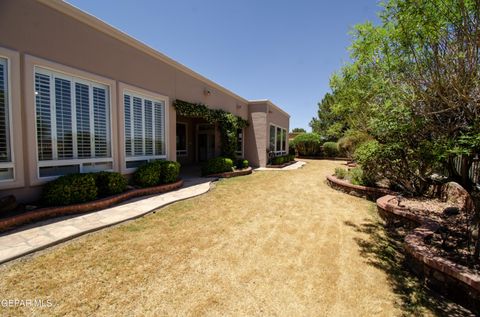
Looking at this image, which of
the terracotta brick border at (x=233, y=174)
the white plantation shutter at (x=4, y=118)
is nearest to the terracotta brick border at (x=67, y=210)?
the white plantation shutter at (x=4, y=118)

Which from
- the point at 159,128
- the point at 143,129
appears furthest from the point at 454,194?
the point at 143,129

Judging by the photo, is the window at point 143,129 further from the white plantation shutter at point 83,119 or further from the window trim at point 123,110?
the white plantation shutter at point 83,119

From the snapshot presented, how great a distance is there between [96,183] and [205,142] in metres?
9.89

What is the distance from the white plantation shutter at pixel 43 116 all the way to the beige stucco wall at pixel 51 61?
20 cm

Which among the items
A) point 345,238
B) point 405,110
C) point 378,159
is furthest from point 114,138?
point 378,159

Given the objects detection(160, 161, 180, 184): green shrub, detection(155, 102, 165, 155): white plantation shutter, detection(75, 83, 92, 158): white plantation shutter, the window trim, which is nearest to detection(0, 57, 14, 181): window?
detection(75, 83, 92, 158): white plantation shutter

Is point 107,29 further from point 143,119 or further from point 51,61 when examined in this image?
point 143,119

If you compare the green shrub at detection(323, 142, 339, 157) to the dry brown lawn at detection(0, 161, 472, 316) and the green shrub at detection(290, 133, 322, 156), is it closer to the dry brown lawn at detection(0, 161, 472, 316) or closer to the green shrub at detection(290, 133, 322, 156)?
the green shrub at detection(290, 133, 322, 156)

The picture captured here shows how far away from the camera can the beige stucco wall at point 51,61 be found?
450 centimetres

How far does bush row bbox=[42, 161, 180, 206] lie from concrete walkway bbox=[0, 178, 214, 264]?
598 millimetres

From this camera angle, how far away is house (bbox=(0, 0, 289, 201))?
4527mm

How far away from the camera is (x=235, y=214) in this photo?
543cm

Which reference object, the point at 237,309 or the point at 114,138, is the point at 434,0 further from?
the point at 114,138

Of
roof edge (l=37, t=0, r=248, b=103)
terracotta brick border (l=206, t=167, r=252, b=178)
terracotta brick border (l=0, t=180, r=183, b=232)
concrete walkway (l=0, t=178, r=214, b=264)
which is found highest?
roof edge (l=37, t=0, r=248, b=103)
